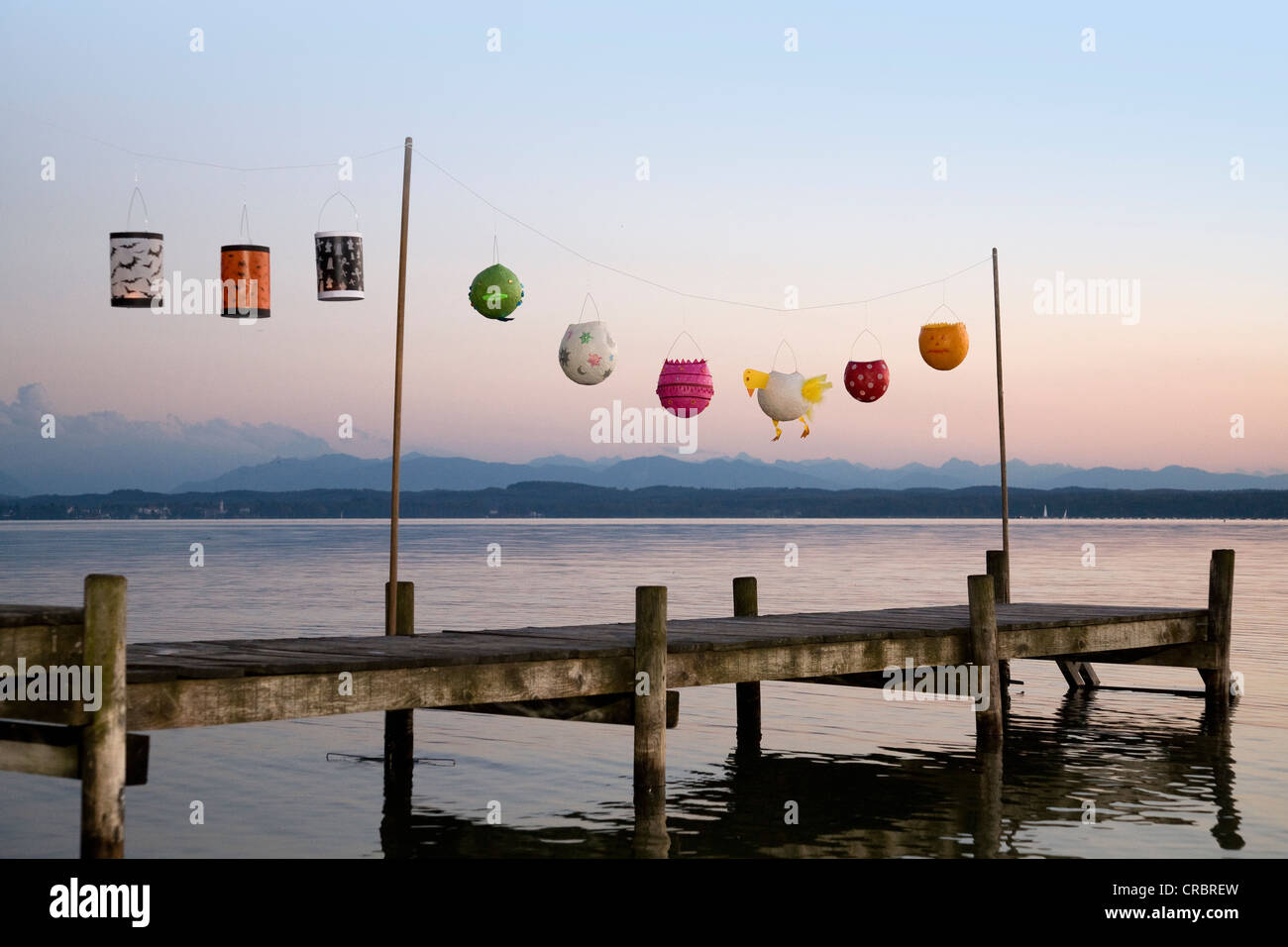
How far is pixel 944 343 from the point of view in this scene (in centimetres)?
1778

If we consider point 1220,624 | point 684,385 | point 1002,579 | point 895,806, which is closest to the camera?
point 895,806

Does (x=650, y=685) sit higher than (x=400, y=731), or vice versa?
(x=650, y=685)

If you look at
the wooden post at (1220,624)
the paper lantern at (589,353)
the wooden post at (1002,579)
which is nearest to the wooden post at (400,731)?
the paper lantern at (589,353)

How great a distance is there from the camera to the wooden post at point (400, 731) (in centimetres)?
1482

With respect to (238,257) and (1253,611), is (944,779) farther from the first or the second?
(1253,611)

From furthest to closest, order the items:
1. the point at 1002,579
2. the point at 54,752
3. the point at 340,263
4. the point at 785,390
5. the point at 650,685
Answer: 1. the point at 1002,579
2. the point at 785,390
3. the point at 340,263
4. the point at 650,685
5. the point at 54,752

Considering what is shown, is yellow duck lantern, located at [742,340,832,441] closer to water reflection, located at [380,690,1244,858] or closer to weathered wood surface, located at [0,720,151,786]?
water reflection, located at [380,690,1244,858]

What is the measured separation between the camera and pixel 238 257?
42.1 feet

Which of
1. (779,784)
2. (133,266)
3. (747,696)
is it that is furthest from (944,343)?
(133,266)

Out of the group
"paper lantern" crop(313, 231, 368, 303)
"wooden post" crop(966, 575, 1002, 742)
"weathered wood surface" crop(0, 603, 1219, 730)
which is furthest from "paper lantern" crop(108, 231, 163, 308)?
"wooden post" crop(966, 575, 1002, 742)

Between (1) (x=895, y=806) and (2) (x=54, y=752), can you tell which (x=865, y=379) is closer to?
(1) (x=895, y=806)

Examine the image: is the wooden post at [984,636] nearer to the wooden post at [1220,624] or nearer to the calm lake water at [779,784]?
the calm lake water at [779,784]

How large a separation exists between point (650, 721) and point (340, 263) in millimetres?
4898
